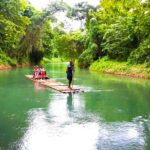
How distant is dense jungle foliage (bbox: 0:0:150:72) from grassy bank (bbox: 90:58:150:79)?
72 centimetres

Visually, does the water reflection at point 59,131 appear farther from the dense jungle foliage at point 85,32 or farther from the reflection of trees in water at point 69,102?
the dense jungle foliage at point 85,32

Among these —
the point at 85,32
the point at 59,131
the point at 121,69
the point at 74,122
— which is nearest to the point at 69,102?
the point at 74,122

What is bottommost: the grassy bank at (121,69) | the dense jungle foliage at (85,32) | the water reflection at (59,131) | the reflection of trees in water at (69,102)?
the water reflection at (59,131)

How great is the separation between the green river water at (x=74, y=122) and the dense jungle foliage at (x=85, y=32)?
8.29 meters

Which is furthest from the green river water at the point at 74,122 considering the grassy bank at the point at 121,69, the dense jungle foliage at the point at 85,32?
the grassy bank at the point at 121,69

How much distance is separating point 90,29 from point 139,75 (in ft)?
65.3

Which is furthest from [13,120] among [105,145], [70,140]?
[105,145]

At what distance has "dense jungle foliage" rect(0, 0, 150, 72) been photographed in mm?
33812

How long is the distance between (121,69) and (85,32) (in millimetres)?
21936

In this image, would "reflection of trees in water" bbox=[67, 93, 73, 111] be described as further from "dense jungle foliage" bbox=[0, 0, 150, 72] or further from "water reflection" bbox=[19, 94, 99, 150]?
"dense jungle foliage" bbox=[0, 0, 150, 72]

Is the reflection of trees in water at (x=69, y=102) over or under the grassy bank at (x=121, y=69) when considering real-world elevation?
under

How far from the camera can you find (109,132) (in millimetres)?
9711

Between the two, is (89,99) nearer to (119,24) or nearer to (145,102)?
(145,102)

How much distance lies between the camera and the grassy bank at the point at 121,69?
3080 cm
